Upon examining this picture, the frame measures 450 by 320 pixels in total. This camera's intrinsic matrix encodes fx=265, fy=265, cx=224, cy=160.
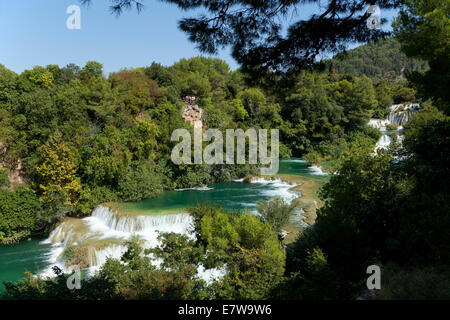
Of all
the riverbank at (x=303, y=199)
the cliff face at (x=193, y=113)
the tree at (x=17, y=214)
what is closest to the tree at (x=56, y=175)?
the tree at (x=17, y=214)

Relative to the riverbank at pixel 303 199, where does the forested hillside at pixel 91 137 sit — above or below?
above

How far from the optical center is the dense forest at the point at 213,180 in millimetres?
4535

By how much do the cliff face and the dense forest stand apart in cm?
83

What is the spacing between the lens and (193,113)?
76.7ft

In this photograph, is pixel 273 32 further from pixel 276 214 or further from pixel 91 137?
pixel 91 137

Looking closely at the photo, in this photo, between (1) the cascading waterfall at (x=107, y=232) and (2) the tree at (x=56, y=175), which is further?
(2) the tree at (x=56, y=175)

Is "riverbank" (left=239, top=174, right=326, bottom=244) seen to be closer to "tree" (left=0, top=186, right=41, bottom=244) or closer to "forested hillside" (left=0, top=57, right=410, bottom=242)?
"forested hillside" (left=0, top=57, right=410, bottom=242)

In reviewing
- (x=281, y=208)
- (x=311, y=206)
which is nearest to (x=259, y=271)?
(x=281, y=208)

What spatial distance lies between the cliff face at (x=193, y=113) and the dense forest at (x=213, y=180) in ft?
2.72

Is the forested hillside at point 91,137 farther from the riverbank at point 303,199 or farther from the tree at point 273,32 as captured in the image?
the riverbank at point 303,199

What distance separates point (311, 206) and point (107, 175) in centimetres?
1104

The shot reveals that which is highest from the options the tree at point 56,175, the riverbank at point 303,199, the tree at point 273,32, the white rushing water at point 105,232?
the tree at point 273,32

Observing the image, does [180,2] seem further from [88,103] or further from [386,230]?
[88,103]

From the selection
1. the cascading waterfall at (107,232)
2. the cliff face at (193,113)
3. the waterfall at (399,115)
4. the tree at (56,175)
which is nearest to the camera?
the cascading waterfall at (107,232)
